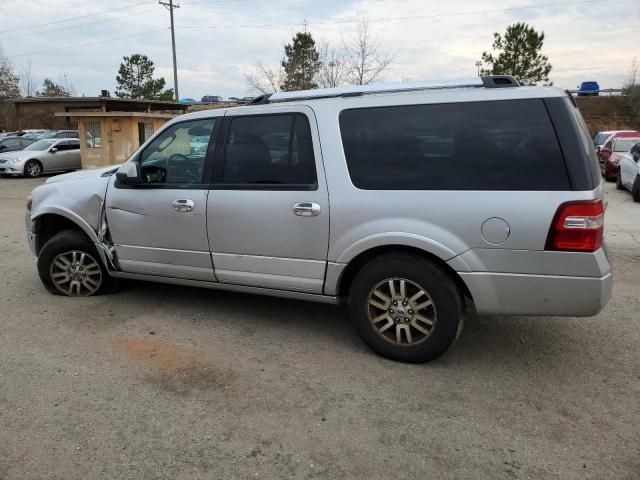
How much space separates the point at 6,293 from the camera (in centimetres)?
545

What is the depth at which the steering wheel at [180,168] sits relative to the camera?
4398 millimetres

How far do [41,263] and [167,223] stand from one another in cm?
164

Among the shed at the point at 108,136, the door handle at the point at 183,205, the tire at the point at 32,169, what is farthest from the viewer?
the tire at the point at 32,169

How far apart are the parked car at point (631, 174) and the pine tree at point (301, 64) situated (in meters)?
18.8

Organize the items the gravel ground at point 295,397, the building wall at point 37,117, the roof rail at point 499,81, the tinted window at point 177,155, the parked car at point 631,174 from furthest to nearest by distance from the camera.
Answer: the building wall at point 37,117 → the parked car at point 631,174 → the tinted window at point 177,155 → the roof rail at point 499,81 → the gravel ground at point 295,397

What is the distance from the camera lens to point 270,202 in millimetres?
3967

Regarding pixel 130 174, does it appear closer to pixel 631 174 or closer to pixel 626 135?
pixel 631 174

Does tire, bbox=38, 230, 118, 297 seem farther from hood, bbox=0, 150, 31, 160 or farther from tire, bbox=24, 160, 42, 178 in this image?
hood, bbox=0, 150, 31, 160

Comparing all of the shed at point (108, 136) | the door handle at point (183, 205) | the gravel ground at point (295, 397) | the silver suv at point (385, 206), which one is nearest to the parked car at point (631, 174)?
the gravel ground at point (295, 397)

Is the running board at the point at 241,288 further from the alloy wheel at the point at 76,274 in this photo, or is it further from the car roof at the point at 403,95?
the car roof at the point at 403,95

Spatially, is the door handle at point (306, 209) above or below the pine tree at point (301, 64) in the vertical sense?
below

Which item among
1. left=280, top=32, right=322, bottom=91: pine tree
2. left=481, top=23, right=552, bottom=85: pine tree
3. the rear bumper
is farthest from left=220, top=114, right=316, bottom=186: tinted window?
left=481, top=23, right=552, bottom=85: pine tree

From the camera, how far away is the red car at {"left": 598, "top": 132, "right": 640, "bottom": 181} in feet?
51.3

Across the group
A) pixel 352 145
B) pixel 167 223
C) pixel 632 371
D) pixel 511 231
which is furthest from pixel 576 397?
pixel 167 223
